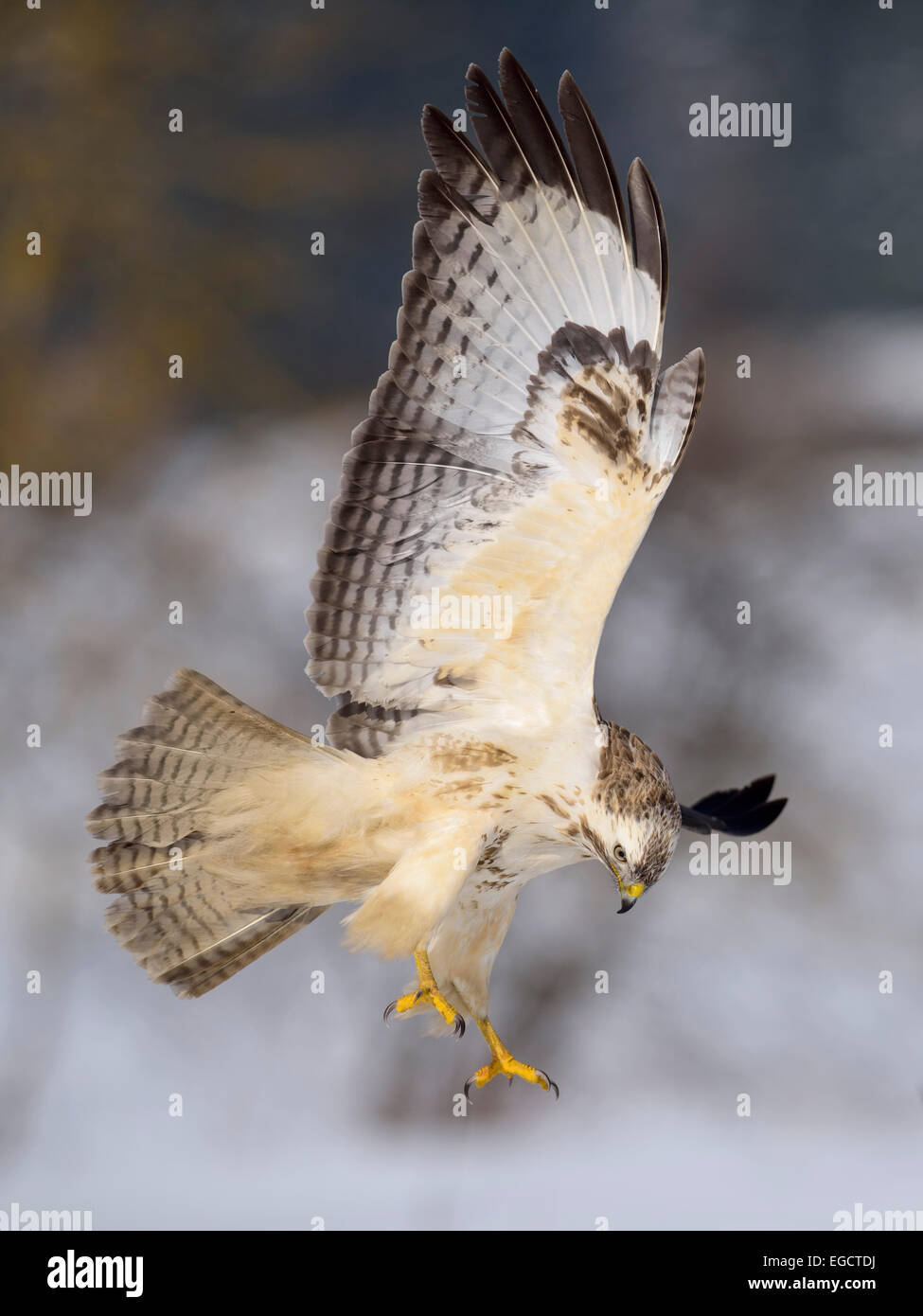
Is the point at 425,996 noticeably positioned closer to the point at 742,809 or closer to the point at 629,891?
the point at 629,891

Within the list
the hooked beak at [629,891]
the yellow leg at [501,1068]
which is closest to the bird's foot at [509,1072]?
the yellow leg at [501,1068]

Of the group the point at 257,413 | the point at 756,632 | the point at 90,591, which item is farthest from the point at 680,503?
the point at 90,591

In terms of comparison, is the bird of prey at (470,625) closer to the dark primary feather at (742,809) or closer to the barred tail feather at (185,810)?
the barred tail feather at (185,810)

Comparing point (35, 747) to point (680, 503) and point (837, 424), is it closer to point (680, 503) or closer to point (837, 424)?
point (680, 503)

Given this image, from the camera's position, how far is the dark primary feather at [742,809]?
7.89 feet

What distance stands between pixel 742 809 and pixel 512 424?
94 cm

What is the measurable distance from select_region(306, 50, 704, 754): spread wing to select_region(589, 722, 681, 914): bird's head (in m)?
0.15

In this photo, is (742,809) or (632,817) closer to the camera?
(632,817)

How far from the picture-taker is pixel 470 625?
2.05 meters

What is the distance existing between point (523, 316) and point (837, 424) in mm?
1433

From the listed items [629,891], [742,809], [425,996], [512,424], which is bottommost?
[425,996]

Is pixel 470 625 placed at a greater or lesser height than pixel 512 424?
lesser

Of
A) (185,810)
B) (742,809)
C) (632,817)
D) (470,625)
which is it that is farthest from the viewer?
(742,809)

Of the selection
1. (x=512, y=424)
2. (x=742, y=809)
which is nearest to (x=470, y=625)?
(x=512, y=424)
